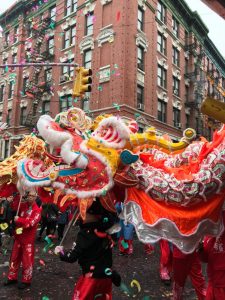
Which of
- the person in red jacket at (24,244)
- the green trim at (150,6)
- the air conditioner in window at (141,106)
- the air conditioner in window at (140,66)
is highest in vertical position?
the green trim at (150,6)

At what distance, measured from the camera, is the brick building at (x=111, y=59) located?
59.2ft

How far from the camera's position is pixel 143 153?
3482 millimetres

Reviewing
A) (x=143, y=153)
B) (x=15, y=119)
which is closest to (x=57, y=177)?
(x=143, y=153)

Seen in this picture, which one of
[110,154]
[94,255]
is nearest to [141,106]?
[94,255]

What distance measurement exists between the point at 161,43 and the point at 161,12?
85.0 inches

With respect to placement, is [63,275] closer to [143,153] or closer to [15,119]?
[143,153]

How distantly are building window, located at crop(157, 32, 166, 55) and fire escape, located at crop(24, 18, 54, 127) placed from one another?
286 inches

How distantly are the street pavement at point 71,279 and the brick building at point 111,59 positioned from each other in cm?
1024

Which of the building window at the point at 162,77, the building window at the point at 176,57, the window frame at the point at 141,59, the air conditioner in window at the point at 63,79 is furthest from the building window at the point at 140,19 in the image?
the air conditioner in window at the point at 63,79

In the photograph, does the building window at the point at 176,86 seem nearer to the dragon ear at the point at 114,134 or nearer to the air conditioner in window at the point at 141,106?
the air conditioner in window at the point at 141,106

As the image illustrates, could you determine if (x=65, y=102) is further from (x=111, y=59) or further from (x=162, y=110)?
(x=162, y=110)

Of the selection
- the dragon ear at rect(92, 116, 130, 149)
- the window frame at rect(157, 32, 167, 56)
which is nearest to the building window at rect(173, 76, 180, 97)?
the window frame at rect(157, 32, 167, 56)

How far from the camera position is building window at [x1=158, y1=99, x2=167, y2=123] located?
69.7 ft

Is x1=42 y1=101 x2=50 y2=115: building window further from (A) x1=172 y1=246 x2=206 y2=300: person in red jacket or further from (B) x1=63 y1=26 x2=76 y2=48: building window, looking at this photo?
(A) x1=172 y1=246 x2=206 y2=300: person in red jacket
